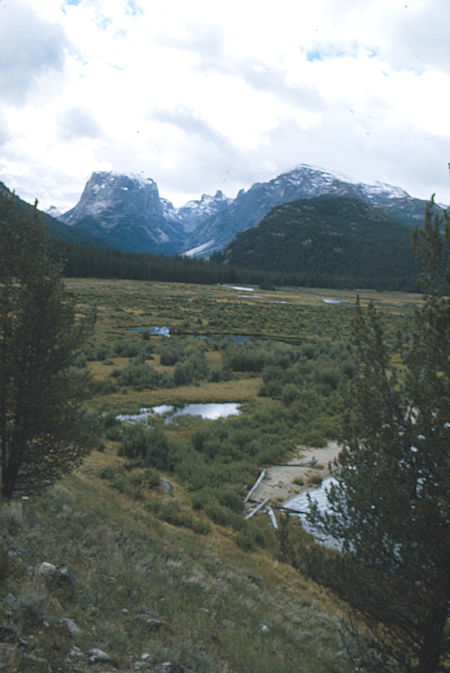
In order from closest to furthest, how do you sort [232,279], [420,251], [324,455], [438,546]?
1. [438,546]
2. [420,251]
3. [324,455]
4. [232,279]

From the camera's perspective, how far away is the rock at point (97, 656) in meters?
4.20

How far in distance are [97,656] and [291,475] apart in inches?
481

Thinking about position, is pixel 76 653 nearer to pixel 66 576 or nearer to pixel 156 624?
pixel 66 576

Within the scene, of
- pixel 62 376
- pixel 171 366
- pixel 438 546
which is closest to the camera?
pixel 438 546

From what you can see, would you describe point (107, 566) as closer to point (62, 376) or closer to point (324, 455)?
point (62, 376)

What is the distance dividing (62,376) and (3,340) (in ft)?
4.16

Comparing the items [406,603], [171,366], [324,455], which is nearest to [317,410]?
[324,455]

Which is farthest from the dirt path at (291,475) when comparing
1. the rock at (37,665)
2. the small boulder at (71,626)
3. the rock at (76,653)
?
the rock at (37,665)

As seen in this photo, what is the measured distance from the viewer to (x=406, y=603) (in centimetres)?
516

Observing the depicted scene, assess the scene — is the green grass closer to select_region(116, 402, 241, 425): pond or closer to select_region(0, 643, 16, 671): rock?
select_region(0, 643, 16, 671): rock

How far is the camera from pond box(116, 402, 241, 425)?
2035cm

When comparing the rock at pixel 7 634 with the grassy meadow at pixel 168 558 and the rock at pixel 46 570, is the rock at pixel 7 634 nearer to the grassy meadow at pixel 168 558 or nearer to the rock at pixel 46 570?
the grassy meadow at pixel 168 558

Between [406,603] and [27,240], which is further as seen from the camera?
[27,240]

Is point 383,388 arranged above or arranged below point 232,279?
below
